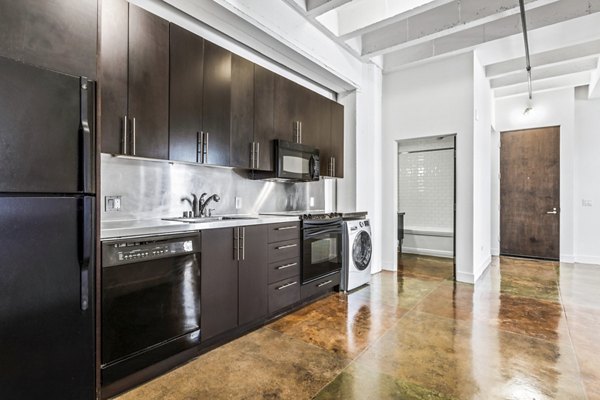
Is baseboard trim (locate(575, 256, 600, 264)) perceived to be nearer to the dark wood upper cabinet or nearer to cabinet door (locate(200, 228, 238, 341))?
cabinet door (locate(200, 228, 238, 341))

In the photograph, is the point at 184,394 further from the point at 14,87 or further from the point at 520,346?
the point at 520,346

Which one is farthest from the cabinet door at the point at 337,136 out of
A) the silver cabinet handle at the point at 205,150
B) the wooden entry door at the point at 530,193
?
the wooden entry door at the point at 530,193

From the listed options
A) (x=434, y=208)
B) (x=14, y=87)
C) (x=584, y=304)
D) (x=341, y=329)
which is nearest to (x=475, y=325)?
(x=341, y=329)

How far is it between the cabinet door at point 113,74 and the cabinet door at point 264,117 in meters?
1.29

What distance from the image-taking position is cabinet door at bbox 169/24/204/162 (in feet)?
8.16

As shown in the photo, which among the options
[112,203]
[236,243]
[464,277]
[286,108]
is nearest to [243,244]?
[236,243]

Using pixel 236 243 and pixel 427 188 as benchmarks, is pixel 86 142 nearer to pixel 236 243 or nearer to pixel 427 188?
pixel 236 243

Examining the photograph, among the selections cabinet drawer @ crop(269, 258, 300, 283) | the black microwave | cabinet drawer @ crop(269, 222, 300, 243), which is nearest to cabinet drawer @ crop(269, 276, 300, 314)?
cabinet drawer @ crop(269, 258, 300, 283)

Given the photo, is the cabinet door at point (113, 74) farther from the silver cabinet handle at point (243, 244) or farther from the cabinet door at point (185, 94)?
the silver cabinet handle at point (243, 244)

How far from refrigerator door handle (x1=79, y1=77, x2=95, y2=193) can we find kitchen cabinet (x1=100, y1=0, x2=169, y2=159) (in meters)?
0.58

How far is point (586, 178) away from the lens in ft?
18.9

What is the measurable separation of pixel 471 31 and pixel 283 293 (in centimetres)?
405

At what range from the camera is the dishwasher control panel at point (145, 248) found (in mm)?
1833

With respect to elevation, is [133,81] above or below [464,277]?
above
